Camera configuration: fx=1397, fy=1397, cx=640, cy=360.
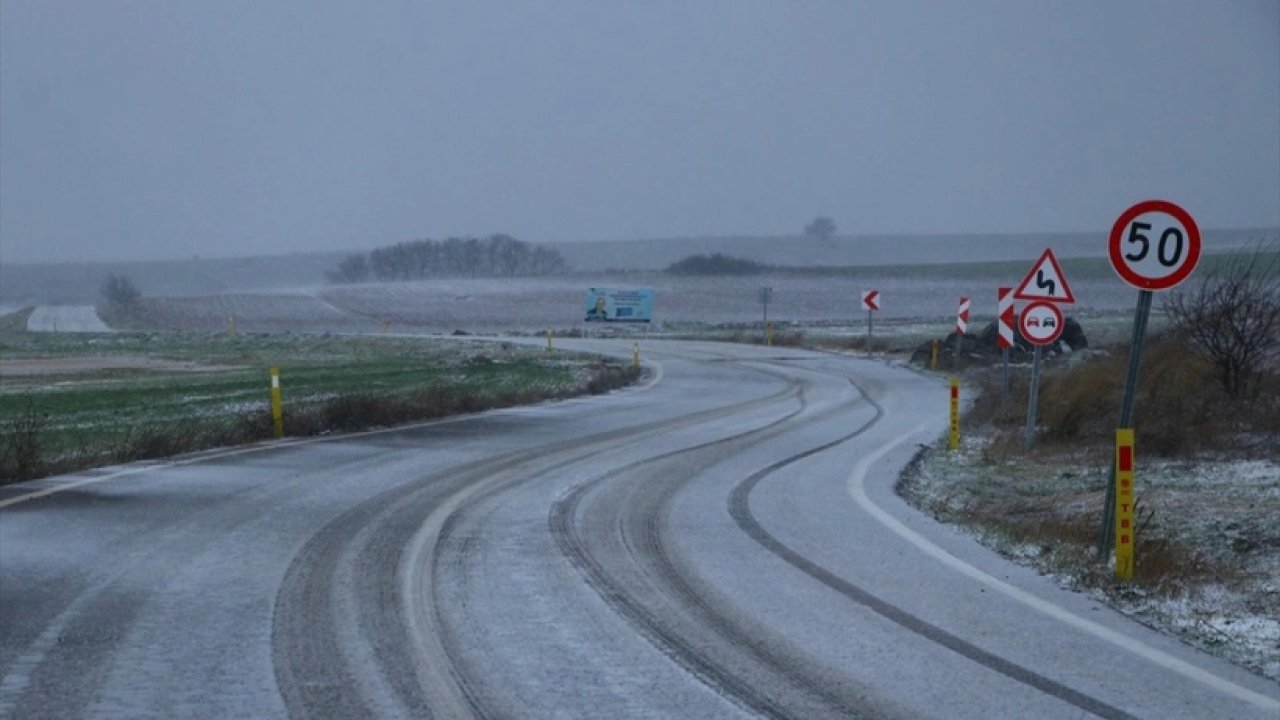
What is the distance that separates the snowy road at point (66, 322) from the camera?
83.1m

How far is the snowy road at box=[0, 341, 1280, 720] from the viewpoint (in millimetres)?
6895

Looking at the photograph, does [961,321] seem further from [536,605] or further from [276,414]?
[536,605]

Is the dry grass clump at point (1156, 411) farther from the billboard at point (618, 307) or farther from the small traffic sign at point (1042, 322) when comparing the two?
the billboard at point (618, 307)

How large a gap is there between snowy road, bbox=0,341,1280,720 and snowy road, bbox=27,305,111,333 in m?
72.0

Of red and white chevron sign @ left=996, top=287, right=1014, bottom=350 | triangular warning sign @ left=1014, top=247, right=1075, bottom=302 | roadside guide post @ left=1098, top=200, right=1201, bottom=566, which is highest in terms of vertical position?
roadside guide post @ left=1098, top=200, right=1201, bottom=566

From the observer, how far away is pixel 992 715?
259 inches

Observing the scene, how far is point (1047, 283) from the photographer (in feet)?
60.0

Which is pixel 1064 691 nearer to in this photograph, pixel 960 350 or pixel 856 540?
pixel 856 540

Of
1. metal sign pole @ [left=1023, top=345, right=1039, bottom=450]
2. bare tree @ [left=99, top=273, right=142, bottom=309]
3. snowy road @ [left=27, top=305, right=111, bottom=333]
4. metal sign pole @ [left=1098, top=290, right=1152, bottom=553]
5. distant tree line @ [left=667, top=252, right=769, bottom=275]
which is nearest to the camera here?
metal sign pole @ [left=1098, top=290, right=1152, bottom=553]

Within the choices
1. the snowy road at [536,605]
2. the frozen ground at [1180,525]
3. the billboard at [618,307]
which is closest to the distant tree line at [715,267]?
the billboard at [618,307]

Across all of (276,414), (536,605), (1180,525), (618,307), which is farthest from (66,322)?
(536,605)

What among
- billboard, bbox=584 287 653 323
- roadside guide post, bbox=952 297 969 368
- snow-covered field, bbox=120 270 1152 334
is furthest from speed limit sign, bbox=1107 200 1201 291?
billboard, bbox=584 287 653 323

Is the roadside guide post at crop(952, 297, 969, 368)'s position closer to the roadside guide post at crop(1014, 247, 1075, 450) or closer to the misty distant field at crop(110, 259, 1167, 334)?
the roadside guide post at crop(1014, 247, 1075, 450)

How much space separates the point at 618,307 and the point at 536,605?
2913 inches
